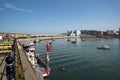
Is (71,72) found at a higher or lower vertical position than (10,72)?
lower

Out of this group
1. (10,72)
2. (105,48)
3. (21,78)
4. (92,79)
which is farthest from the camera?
(105,48)

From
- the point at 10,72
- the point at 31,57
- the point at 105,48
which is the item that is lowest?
the point at 105,48

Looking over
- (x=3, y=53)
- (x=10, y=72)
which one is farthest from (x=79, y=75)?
(x=10, y=72)

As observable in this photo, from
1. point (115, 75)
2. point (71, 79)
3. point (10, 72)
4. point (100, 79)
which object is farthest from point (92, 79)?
point (10, 72)

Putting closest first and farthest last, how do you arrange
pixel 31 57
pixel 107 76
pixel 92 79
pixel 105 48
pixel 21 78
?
pixel 21 78
pixel 92 79
pixel 107 76
pixel 31 57
pixel 105 48

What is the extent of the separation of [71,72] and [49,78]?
549 cm

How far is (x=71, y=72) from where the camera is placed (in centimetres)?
2755

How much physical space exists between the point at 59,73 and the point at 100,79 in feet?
24.3

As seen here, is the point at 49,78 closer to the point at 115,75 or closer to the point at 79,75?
the point at 79,75

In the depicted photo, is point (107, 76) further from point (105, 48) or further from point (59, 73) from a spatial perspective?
point (105, 48)

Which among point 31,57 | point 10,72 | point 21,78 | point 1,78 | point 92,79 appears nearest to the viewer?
point 10,72

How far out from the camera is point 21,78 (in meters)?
10.9

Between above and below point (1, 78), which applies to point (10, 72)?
above

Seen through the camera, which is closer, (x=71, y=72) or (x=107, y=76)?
(x=107, y=76)
